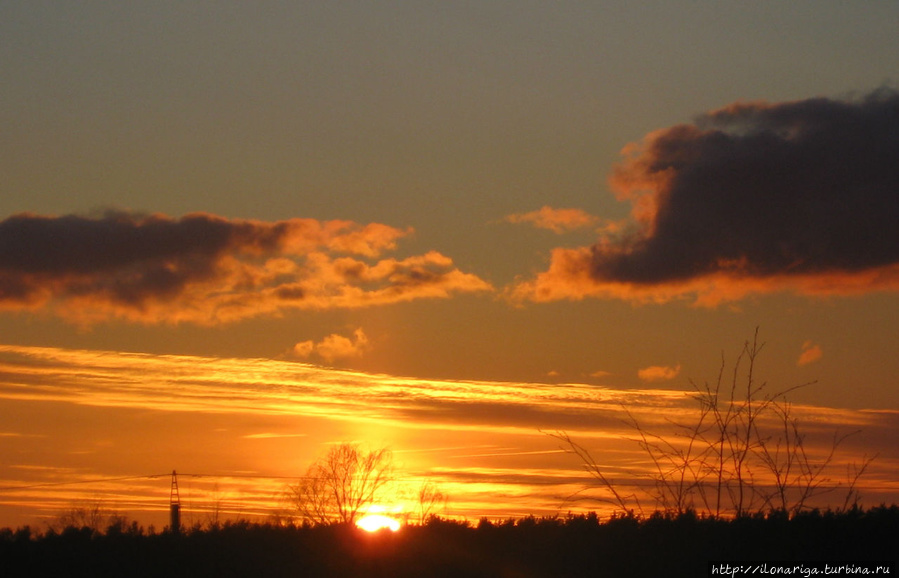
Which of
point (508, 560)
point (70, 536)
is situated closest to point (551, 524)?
point (508, 560)

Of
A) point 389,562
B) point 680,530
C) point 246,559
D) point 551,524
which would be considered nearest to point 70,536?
point 246,559

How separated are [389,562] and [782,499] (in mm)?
4821

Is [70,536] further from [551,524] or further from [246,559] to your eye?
[551,524]

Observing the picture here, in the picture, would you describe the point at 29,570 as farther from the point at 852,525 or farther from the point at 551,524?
the point at 852,525

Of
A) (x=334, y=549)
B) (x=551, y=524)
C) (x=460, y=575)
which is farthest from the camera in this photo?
(x=551, y=524)

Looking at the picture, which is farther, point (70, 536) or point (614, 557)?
point (70, 536)

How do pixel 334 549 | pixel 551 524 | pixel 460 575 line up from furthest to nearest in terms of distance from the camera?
pixel 551 524, pixel 334 549, pixel 460 575

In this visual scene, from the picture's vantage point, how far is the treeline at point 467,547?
1159cm

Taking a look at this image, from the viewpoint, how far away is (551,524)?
1327cm

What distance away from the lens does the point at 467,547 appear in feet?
40.8

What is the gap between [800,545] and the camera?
12.0 meters

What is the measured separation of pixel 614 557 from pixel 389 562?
246cm

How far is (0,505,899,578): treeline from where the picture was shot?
1159 centimetres

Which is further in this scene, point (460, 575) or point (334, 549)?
point (334, 549)
